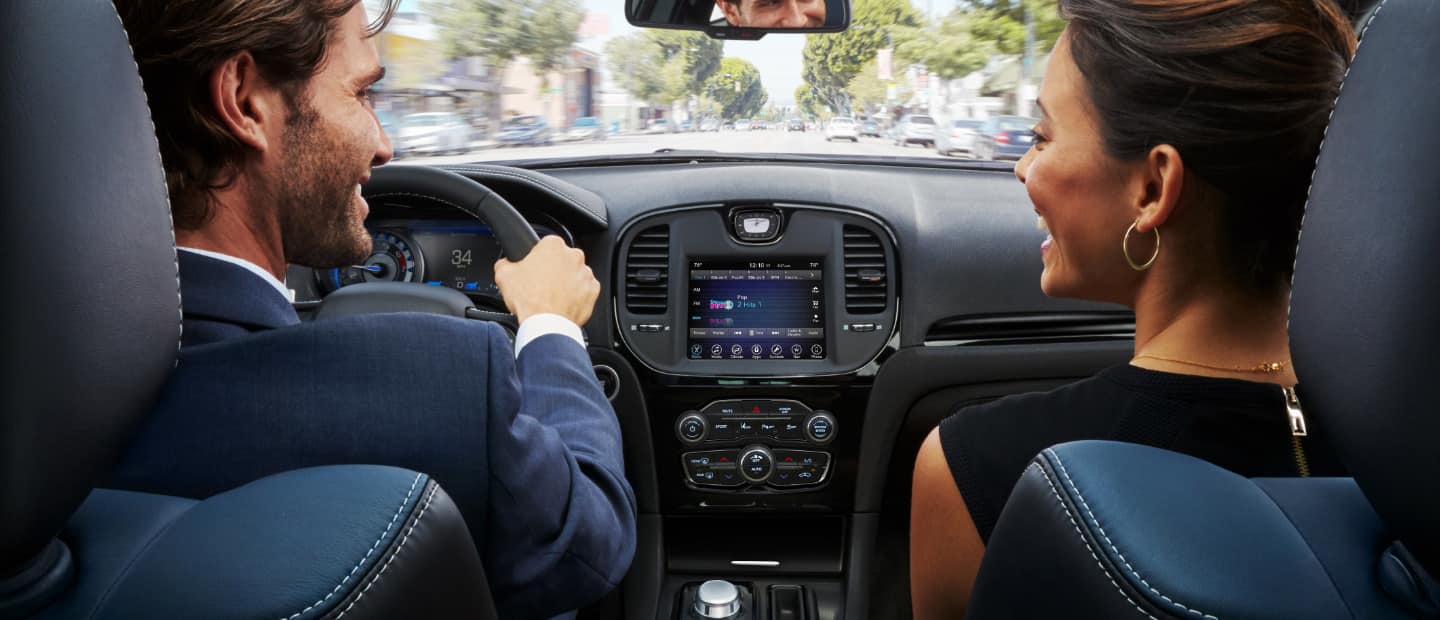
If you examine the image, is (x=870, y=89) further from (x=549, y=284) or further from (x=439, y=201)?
(x=549, y=284)

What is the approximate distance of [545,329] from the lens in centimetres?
183

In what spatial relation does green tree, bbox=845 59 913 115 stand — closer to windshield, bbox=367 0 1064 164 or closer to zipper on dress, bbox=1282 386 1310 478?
windshield, bbox=367 0 1064 164

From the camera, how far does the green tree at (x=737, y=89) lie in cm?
395

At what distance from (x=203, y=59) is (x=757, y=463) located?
221 cm

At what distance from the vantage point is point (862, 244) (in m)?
3.27

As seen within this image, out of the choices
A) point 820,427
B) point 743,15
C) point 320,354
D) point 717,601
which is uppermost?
point 743,15

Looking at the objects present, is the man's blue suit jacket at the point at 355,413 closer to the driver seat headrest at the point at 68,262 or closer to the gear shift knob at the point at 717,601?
the driver seat headrest at the point at 68,262

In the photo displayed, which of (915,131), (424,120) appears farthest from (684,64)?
(424,120)

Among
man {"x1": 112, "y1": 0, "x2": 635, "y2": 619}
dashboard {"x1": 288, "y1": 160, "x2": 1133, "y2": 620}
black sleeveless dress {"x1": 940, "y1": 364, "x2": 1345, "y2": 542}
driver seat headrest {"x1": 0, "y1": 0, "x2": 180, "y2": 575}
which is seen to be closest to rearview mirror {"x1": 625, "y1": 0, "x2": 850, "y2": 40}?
dashboard {"x1": 288, "y1": 160, "x2": 1133, "y2": 620}

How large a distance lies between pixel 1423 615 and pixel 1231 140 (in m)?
0.72

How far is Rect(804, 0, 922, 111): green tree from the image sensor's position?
4.41 meters

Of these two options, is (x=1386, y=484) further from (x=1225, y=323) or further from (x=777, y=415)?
(x=777, y=415)

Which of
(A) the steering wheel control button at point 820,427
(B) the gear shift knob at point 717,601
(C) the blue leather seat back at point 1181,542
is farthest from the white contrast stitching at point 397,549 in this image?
(A) the steering wheel control button at point 820,427

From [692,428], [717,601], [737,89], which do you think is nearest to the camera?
[717,601]
